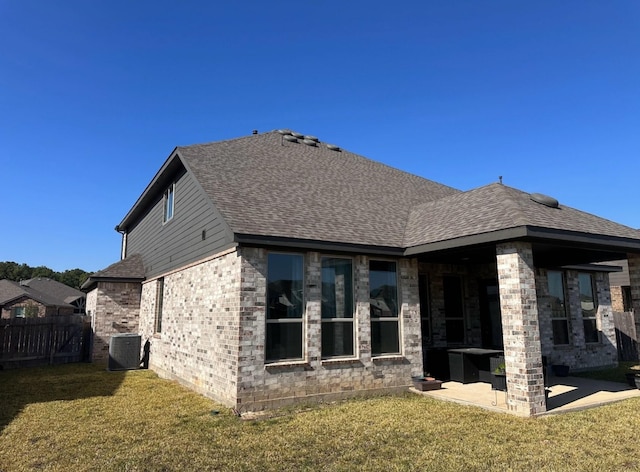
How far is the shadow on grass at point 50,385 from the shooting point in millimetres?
8047

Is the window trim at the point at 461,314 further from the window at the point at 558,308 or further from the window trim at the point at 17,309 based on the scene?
the window trim at the point at 17,309

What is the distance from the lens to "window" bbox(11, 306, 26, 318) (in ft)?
118

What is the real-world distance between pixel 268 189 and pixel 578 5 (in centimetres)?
856

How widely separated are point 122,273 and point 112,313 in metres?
1.55

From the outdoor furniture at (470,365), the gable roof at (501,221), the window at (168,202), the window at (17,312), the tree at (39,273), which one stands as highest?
the tree at (39,273)

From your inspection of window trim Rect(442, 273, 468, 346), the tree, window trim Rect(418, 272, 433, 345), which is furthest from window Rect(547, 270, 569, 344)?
the tree

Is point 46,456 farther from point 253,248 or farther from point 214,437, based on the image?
point 253,248

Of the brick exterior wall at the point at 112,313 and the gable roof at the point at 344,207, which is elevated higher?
the gable roof at the point at 344,207

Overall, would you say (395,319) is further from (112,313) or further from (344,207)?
(112,313)

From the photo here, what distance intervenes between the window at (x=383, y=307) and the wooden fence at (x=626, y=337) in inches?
468

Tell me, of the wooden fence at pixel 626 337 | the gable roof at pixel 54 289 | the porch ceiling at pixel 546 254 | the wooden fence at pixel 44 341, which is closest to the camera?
the porch ceiling at pixel 546 254

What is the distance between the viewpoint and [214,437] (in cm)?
566

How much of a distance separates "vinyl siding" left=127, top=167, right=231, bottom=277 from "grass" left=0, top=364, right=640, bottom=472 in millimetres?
3353

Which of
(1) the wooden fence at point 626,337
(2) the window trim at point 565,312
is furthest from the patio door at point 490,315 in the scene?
(1) the wooden fence at point 626,337
